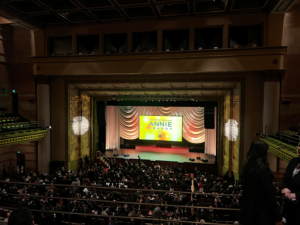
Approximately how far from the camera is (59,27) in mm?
13688

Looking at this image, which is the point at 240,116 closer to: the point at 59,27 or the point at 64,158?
the point at 64,158

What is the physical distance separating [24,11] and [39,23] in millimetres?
1570

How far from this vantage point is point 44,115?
13.7 m

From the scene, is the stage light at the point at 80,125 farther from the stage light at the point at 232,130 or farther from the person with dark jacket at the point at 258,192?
the person with dark jacket at the point at 258,192

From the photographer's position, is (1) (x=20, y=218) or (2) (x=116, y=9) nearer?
(1) (x=20, y=218)

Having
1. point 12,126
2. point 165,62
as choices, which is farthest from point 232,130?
point 12,126

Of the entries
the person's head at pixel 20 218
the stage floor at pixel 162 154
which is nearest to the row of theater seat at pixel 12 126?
the stage floor at pixel 162 154

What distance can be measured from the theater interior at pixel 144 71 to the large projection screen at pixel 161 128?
1993mm

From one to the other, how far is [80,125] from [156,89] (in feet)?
19.2

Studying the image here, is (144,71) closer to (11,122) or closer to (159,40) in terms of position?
(159,40)

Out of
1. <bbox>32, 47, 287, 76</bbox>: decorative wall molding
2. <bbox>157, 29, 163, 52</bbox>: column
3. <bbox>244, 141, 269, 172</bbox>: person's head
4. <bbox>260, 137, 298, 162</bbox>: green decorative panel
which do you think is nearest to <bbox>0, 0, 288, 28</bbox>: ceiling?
Result: <bbox>157, 29, 163, 52</bbox>: column

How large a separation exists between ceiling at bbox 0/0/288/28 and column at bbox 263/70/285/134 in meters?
3.41

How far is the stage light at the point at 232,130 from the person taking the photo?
41.3ft

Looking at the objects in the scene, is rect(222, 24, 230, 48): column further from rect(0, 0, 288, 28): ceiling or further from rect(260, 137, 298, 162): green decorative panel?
rect(260, 137, 298, 162): green decorative panel
